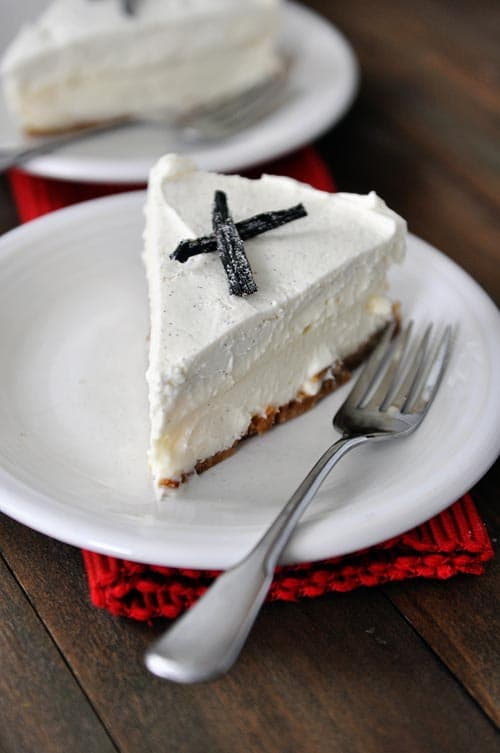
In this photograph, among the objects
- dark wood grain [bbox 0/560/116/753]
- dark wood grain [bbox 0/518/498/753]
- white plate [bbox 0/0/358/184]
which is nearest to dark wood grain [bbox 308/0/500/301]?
white plate [bbox 0/0/358/184]

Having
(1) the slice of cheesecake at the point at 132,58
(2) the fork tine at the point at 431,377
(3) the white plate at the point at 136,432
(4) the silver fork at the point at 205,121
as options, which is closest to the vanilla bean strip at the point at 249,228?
(3) the white plate at the point at 136,432

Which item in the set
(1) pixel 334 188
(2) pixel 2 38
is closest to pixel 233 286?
(1) pixel 334 188

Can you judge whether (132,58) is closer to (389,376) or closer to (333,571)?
(389,376)

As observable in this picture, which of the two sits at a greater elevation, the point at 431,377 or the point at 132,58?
the point at 132,58

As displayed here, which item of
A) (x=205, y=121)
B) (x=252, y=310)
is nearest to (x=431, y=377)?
(x=252, y=310)

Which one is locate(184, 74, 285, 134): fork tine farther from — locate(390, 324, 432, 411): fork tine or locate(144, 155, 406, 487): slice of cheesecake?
locate(390, 324, 432, 411): fork tine

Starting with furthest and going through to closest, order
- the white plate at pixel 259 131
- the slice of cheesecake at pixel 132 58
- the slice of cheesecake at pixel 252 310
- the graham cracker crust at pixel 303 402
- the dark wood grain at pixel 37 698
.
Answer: the slice of cheesecake at pixel 132 58 < the white plate at pixel 259 131 < the graham cracker crust at pixel 303 402 < the slice of cheesecake at pixel 252 310 < the dark wood grain at pixel 37 698

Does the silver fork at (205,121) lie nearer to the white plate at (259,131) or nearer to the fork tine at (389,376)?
the white plate at (259,131)

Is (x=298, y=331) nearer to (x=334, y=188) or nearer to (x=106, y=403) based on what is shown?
(x=106, y=403)
